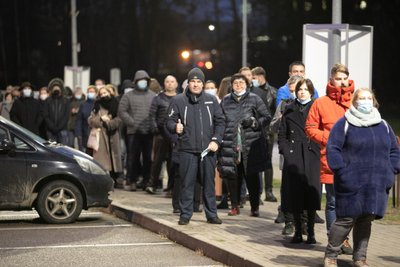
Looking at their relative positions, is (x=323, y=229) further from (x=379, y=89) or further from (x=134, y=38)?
(x=134, y=38)

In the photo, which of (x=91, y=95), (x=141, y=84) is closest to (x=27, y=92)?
(x=91, y=95)

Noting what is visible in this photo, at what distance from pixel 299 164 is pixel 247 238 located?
105cm

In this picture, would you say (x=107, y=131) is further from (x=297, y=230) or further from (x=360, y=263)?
(x=360, y=263)

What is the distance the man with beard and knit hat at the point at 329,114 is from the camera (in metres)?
9.84

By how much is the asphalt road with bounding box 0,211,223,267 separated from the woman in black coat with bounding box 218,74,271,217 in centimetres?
147

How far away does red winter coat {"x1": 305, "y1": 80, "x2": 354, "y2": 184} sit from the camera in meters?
9.90

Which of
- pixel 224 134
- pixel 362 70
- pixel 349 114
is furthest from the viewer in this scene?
pixel 362 70

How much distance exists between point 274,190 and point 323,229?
219 inches

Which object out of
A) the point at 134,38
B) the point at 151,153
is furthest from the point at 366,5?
the point at 151,153

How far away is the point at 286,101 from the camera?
1164cm

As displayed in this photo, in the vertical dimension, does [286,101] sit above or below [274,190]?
above

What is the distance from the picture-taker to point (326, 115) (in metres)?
9.96

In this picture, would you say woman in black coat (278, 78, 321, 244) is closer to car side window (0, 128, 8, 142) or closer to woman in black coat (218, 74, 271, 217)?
woman in black coat (218, 74, 271, 217)

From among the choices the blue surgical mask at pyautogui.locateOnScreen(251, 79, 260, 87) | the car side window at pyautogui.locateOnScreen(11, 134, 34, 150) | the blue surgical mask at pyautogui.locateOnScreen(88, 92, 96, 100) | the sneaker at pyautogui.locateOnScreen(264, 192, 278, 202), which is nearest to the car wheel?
the car side window at pyautogui.locateOnScreen(11, 134, 34, 150)
